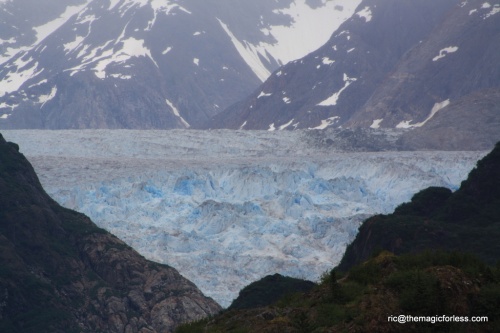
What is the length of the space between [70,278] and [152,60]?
5151 inches

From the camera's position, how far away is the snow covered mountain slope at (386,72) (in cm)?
12438

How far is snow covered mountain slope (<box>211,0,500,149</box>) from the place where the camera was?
12438 centimetres

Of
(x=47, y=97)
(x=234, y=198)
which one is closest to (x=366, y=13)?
(x=47, y=97)

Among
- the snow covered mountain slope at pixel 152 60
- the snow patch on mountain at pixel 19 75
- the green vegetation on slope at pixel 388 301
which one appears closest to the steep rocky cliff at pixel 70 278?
the green vegetation on slope at pixel 388 301

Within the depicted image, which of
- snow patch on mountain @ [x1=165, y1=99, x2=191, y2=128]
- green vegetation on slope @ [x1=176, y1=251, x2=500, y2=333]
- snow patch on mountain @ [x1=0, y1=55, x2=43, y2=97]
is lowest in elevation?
green vegetation on slope @ [x1=176, y1=251, x2=500, y2=333]

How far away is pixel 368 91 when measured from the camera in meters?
142

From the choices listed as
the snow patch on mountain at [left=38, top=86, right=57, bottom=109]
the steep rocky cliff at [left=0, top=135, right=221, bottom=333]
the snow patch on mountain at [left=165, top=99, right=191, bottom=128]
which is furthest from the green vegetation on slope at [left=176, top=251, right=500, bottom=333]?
the snow patch on mountain at [left=165, top=99, right=191, bottom=128]

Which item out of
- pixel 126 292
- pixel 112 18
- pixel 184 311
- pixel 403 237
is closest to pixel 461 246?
pixel 403 237

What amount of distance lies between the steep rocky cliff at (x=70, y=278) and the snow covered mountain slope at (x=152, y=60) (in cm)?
10139

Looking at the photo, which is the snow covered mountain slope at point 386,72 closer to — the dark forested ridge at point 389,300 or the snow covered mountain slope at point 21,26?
the snow covered mountain slope at point 21,26

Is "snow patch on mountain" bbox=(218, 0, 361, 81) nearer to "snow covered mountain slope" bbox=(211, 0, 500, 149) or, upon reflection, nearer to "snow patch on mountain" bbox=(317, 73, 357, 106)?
"snow covered mountain slope" bbox=(211, 0, 500, 149)

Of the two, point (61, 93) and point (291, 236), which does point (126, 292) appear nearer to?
point (291, 236)

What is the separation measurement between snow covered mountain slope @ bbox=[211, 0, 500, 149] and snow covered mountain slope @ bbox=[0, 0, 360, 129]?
17.0m

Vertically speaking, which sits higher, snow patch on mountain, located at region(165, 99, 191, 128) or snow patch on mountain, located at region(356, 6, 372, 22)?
snow patch on mountain, located at region(356, 6, 372, 22)
